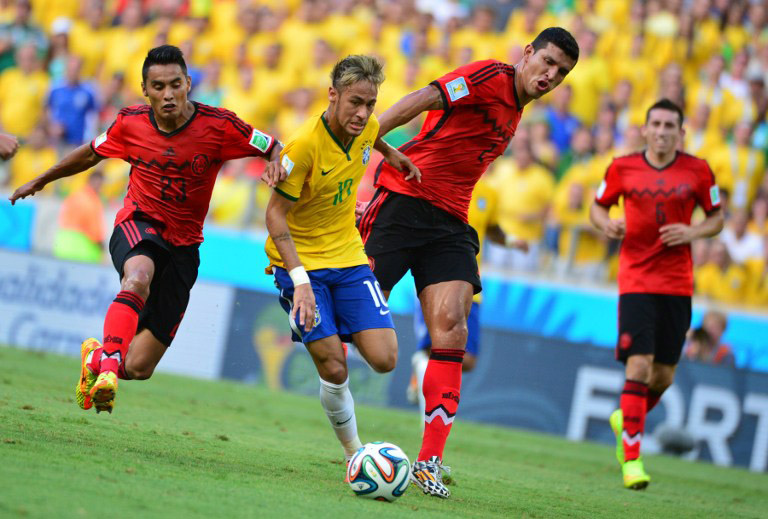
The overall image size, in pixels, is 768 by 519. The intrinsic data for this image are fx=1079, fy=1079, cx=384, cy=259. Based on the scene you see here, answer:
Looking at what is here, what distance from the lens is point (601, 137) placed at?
14875 millimetres

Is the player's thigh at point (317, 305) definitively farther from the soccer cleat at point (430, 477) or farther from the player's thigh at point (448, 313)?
the soccer cleat at point (430, 477)

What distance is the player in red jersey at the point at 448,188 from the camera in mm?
6797

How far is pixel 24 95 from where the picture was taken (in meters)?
17.5

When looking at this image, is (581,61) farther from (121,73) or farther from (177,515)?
(177,515)

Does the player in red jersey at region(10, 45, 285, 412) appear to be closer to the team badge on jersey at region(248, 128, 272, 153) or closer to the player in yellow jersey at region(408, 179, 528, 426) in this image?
the team badge on jersey at region(248, 128, 272, 153)

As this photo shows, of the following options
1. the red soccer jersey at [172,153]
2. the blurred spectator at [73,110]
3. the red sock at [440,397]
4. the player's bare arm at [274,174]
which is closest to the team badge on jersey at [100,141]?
the red soccer jersey at [172,153]

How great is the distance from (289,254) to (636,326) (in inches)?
146

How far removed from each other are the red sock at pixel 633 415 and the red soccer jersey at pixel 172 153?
3.64 metres

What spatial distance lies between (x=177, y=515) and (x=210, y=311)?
948 cm

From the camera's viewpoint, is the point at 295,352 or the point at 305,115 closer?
the point at 295,352

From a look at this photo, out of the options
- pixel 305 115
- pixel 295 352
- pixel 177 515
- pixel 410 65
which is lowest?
pixel 177 515

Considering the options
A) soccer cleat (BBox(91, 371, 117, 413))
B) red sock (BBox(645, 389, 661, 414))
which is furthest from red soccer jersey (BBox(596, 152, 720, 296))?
soccer cleat (BBox(91, 371, 117, 413))

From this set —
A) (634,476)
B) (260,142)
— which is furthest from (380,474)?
(634,476)

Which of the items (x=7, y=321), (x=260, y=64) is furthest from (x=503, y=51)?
(x=7, y=321)
